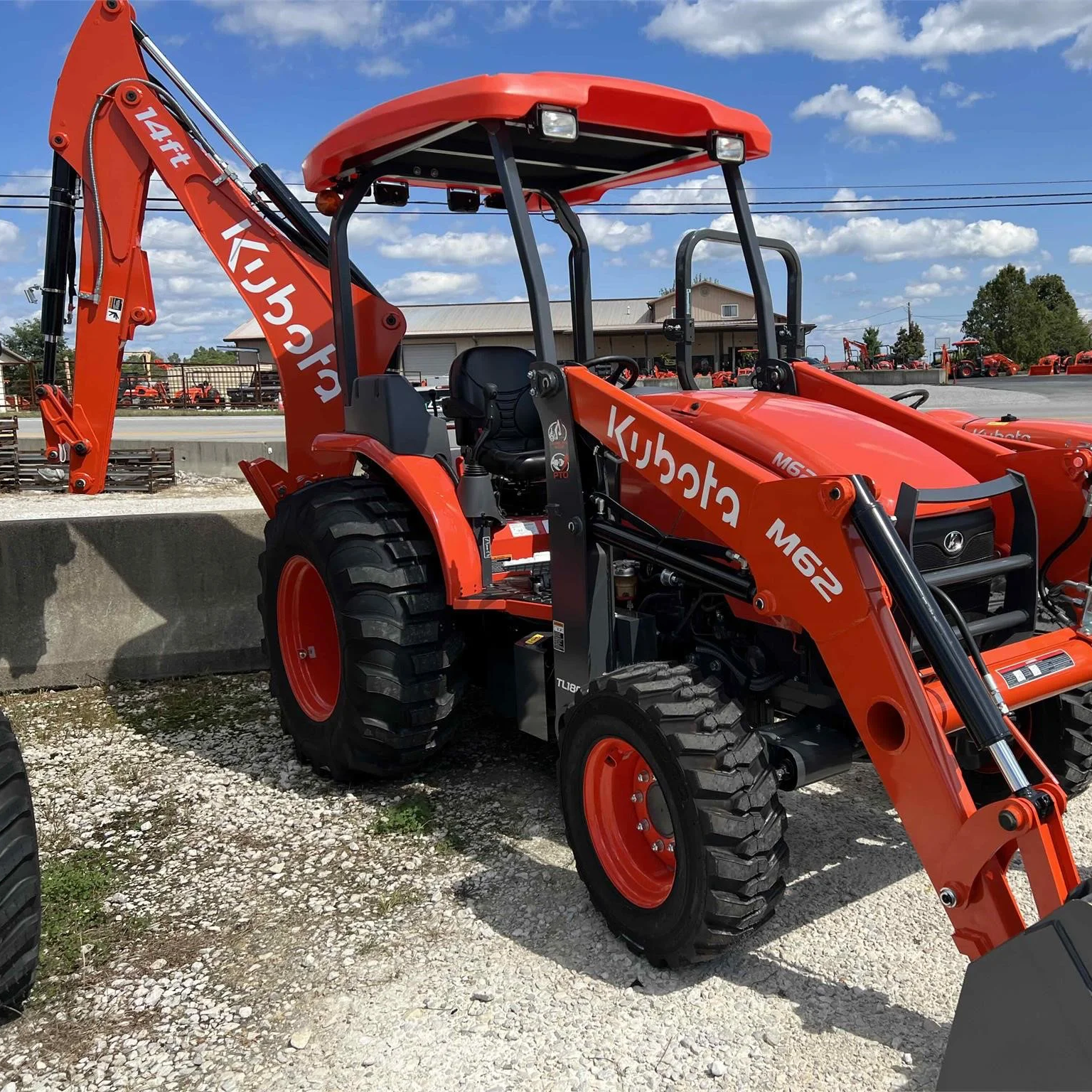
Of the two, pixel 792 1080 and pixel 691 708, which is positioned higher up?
pixel 691 708

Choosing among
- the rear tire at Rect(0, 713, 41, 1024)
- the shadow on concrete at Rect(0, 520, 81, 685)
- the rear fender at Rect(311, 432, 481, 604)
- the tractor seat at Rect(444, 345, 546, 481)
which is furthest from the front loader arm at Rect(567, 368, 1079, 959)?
the shadow on concrete at Rect(0, 520, 81, 685)

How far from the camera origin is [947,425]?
12.3 feet

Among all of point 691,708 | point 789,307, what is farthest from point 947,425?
point 691,708

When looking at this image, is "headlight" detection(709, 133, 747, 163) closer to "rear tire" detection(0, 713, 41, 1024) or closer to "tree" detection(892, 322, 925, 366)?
"rear tire" detection(0, 713, 41, 1024)

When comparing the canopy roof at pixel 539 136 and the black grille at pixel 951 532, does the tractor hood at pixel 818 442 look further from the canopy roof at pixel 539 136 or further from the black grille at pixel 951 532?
the canopy roof at pixel 539 136

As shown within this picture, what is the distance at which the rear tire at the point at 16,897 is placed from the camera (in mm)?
2826

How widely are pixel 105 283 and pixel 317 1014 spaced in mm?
4039

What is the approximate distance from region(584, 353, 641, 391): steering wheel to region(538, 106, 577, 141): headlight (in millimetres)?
776

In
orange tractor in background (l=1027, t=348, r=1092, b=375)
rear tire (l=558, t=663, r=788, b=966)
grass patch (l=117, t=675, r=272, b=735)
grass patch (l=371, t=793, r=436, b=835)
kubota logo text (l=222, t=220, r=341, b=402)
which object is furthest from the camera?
orange tractor in background (l=1027, t=348, r=1092, b=375)

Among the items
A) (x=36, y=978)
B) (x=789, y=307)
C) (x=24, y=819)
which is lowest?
(x=36, y=978)

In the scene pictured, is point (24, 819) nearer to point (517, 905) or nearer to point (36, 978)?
point (36, 978)

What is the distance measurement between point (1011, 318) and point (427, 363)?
4854 centimetres

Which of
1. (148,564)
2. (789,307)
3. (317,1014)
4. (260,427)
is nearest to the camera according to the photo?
(317,1014)

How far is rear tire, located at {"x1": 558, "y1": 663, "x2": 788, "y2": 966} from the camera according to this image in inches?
110
